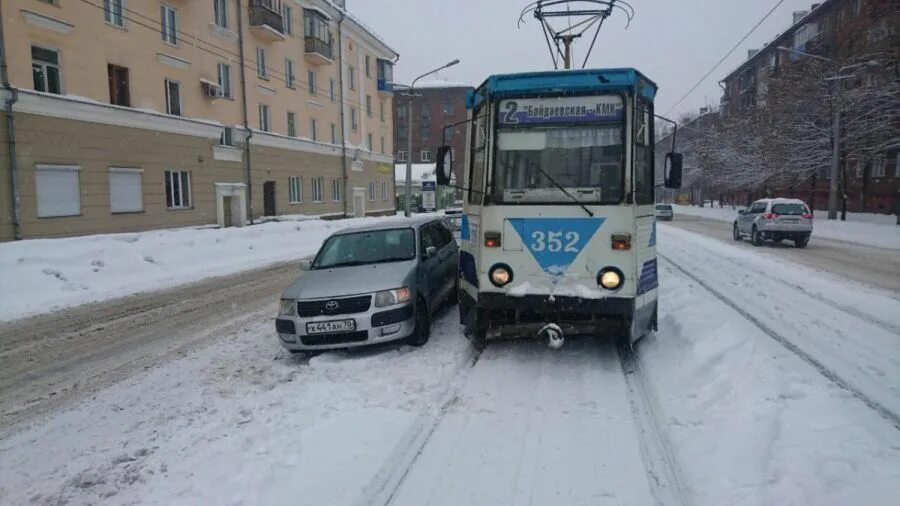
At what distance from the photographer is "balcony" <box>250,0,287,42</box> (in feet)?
89.5

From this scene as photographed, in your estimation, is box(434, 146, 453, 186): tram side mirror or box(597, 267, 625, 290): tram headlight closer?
box(597, 267, 625, 290): tram headlight

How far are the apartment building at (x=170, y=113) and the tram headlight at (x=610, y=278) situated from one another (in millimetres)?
17318

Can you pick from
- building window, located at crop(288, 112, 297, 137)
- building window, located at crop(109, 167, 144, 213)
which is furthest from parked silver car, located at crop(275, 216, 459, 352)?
building window, located at crop(288, 112, 297, 137)

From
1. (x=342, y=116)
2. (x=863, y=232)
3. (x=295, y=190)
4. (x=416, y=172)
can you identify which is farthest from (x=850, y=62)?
(x=416, y=172)

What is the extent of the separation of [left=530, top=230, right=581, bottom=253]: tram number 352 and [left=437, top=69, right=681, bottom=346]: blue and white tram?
0.03ft

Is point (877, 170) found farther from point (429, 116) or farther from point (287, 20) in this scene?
point (429, 116)

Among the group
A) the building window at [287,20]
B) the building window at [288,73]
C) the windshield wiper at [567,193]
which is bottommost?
the windshield wiper at [567,193]

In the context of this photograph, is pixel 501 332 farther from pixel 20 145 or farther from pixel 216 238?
pixel 20 145

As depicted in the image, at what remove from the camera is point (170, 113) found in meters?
22.2

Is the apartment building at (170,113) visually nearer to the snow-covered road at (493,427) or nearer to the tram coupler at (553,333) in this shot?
the snow-covered road at (493,427)

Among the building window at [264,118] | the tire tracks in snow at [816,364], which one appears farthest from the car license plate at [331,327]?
the building window at [264,118]

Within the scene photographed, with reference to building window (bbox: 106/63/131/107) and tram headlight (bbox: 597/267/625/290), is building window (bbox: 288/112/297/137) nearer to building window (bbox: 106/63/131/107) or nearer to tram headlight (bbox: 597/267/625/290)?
building window (bbox: 106/63/131/107)

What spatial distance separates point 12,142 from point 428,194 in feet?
96.3

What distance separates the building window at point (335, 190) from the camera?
36.3 metres
